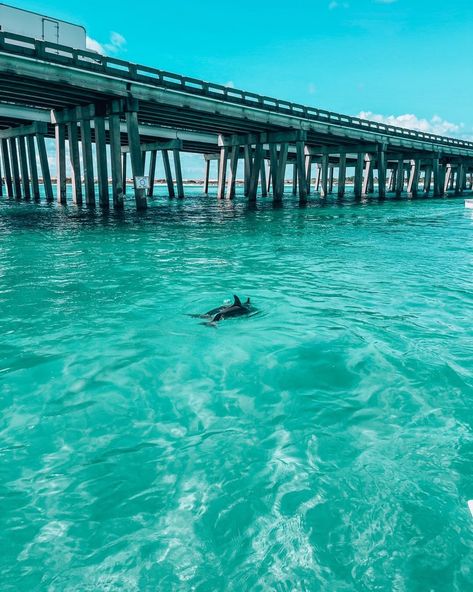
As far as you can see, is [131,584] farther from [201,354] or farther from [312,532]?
[201,354]

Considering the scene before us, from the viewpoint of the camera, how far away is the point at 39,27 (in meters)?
31.3

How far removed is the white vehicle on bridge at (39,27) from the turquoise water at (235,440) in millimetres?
29694

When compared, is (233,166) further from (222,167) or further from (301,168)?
(301,168)

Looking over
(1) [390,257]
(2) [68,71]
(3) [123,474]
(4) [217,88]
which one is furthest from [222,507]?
(4) [217,88]

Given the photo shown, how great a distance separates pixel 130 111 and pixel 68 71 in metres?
4.69

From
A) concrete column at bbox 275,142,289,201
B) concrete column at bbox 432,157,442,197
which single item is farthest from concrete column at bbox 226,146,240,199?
concrete column at bbox 432,157,442,197

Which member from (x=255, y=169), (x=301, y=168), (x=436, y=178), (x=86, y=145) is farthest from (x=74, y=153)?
(x=436, y=178)

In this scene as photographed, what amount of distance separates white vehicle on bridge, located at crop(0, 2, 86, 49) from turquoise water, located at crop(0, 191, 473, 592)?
29694 mm

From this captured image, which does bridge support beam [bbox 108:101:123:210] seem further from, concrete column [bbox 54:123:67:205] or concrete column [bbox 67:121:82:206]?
concrete column [bbox 54:123:67:205]

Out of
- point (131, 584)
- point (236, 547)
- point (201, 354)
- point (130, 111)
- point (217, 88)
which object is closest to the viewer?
point (131, 584)

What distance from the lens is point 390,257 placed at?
47.4 ft

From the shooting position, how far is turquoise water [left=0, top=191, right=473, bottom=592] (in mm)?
2795

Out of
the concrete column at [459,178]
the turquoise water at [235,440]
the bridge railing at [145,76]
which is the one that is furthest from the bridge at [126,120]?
the concrete column at [459,178]

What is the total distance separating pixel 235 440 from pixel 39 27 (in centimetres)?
3811
